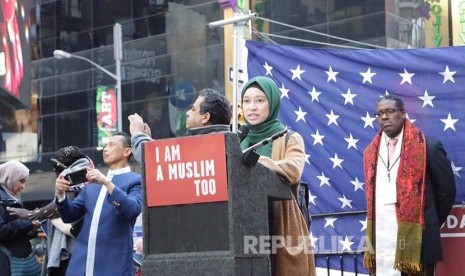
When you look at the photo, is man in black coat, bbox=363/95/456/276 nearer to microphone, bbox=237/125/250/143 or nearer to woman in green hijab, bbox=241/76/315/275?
woman in green hijab, bbox=241/76/315/275

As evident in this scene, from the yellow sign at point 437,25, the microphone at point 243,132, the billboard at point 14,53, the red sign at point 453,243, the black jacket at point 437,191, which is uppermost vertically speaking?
the yellow sign at point 437,25

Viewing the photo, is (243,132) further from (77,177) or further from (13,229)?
(13,229)

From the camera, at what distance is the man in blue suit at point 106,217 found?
20.6ft

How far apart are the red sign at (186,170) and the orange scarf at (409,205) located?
2.77 meters

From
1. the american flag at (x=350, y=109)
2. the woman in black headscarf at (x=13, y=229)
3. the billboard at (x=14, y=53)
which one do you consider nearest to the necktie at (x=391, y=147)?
the american flag at (x=350, y=109)

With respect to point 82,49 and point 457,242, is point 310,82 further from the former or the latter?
point 82,49

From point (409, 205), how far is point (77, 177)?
2488mm

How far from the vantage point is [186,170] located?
458 cm

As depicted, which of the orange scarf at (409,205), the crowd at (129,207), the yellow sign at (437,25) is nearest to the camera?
the crowd at (129,207)

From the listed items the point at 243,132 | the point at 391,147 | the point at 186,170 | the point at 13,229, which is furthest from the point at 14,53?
the point at 186,170

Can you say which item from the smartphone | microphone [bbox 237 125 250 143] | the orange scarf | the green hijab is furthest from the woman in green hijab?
the orange scarf

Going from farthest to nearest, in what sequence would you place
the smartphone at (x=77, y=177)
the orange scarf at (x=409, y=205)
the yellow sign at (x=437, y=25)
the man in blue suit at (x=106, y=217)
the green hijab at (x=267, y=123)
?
the yellow sign at (x=437, y=25) → the orange scarf at (x=409, y=205) → the man in blue suit at (x=106, y=217) → the smartphone at (x=77, y=177) → the green hijab at (x=267, y=123)

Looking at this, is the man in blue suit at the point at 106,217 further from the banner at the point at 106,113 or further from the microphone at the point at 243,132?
the banner at the point at 106,113

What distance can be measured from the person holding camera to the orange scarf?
2.29 m
